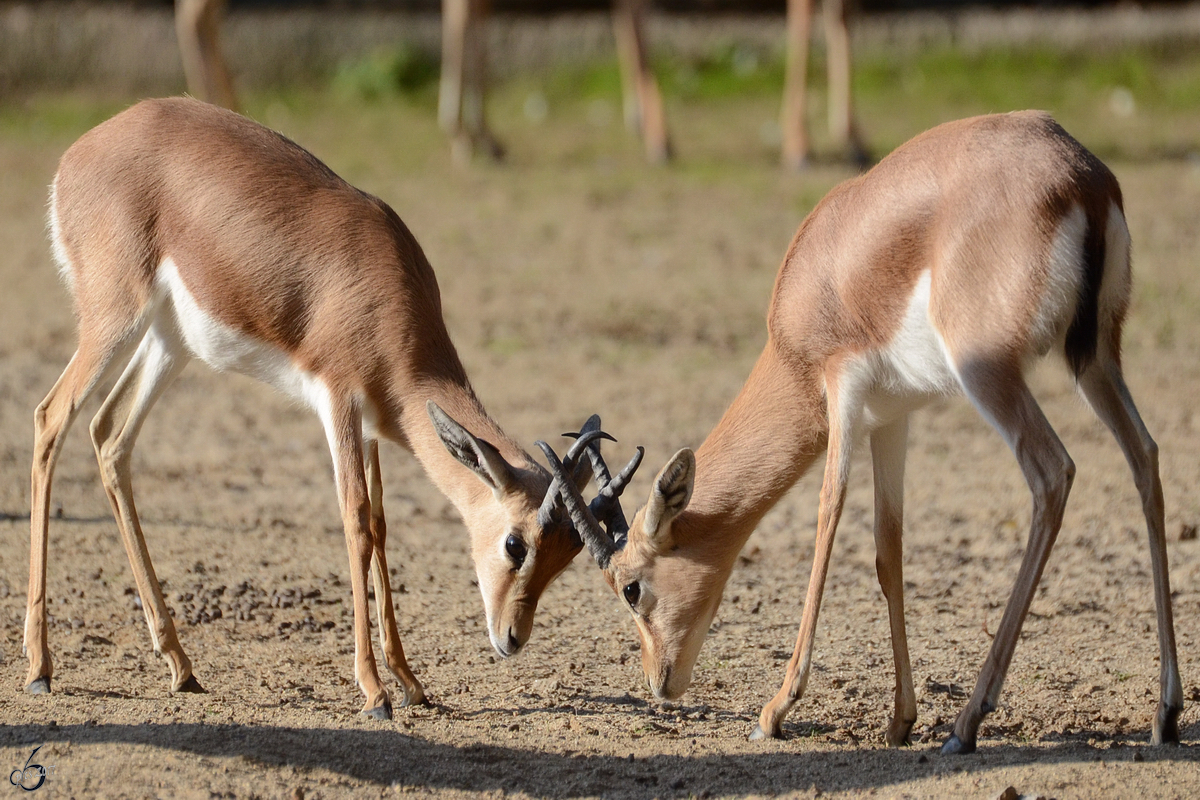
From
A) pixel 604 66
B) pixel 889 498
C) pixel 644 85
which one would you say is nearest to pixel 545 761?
pixel 889 498

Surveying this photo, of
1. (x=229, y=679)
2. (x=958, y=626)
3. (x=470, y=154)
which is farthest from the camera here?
(x=470, y=154)

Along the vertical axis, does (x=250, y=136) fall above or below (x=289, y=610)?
above

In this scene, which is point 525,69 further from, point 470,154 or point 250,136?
point 250,136

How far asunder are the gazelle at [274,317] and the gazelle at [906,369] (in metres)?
0.43

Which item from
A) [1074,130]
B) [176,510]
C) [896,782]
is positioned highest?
[1074,130]

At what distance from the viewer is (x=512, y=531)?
4.54 metres

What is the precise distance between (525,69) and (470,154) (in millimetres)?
2623

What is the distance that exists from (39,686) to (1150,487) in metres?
3.66

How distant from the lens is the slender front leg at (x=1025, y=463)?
4.01 m

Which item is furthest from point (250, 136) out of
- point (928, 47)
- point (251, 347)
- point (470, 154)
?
point (928, 47)

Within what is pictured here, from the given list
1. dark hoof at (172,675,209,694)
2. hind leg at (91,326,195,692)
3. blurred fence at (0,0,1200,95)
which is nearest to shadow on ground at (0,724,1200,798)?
dark hoof at (172,675,209,694)

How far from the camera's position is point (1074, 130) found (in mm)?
12688

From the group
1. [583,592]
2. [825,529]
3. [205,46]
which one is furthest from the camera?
[205,46]

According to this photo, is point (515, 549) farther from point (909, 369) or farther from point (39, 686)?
point (39, 686)
